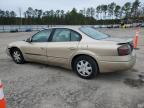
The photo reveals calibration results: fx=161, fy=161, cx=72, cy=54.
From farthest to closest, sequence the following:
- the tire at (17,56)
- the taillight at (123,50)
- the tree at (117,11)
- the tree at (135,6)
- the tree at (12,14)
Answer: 1. the tree at (117,11)
2. the tree at (135,6)
3. the tree at (12,14)
4. the tire at (17,56)
5. the taillight at (123,50)

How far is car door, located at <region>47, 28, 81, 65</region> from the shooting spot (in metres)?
4.55

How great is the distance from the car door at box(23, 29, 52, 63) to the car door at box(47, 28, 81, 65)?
0.23 meters

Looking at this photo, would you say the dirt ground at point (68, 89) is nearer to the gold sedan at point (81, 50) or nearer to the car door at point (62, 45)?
the gold sedan at point (81, 50)

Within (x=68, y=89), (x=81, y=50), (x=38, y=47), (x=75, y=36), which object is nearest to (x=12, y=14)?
(x=38, y=47)

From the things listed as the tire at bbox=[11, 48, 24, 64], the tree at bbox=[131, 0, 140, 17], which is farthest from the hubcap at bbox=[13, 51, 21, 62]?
the tree at bbox=[131, 0, 140, 17]

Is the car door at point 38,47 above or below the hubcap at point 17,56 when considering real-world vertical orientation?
above

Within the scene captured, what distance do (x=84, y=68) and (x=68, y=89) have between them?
2.71 feet

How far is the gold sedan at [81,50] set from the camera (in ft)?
13.1

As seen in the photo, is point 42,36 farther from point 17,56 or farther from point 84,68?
point 84,68

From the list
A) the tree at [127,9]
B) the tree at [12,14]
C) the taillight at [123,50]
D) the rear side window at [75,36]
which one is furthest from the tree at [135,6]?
the taillight at [123,50]

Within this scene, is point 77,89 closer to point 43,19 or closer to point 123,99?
point 123,99

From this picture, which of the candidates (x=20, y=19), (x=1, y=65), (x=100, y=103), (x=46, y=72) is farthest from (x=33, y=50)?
(x=20, y=19)

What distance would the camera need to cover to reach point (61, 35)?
4918mm

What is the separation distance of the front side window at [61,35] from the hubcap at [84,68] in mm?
827
